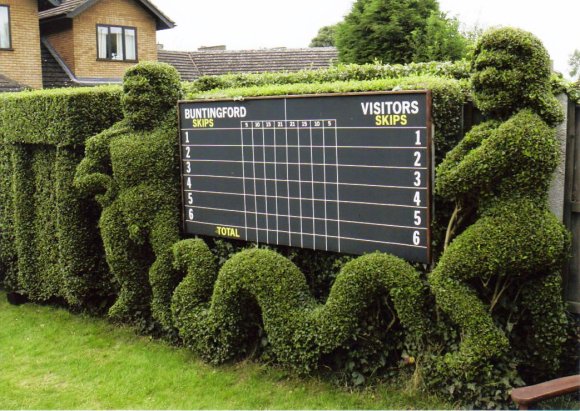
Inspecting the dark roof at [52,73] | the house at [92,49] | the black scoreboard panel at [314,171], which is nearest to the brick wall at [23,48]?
the house at [92,49]

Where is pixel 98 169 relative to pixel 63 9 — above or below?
below

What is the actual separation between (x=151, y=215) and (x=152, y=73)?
1.60 meters

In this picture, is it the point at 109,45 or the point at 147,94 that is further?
the point at 109,45

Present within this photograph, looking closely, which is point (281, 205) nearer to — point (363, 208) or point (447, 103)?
point (363, 208)

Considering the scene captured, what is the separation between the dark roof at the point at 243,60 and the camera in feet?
84.5

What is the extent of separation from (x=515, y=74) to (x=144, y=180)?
4179 mm

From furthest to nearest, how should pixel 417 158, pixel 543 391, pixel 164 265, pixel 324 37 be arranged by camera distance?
1. pixel 324 37
2. pixel 164 265
3. pixel 417 158
4. pixel 543 391

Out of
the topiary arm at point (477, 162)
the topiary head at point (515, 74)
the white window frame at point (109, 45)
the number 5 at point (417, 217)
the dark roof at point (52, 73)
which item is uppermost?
the white window frame at point (109, 45)

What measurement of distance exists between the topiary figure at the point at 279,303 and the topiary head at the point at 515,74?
1.58 meters

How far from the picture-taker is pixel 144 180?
759 centimetres

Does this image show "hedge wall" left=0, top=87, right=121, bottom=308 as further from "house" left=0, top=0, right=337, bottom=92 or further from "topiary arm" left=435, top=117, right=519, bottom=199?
"house" left=0, top=0, right=337, bottom=92

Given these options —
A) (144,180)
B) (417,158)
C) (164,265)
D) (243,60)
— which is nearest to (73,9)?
(243,60)

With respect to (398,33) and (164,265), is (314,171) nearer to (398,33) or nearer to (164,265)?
(164,265)

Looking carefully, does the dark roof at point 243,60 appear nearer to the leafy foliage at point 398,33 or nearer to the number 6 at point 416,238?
the leafy foliage at point 398,33
